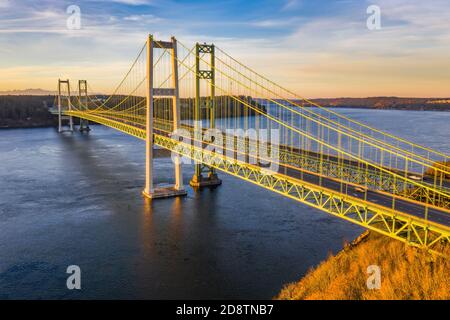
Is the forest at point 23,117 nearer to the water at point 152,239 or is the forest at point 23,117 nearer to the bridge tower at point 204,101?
the water at point 152,239

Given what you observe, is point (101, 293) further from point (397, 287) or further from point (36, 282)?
point (397, 287)

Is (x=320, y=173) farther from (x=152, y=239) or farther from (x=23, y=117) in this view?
(x=23, y=117)

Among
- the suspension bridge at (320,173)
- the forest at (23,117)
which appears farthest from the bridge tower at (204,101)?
the forest at (23,117)

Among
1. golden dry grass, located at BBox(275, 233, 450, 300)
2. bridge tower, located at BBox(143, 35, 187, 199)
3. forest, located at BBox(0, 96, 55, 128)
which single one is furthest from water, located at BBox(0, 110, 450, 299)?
forest, located at BBox(0, 96, 55, 128)

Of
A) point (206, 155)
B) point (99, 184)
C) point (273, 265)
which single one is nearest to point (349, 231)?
point (273, 265)

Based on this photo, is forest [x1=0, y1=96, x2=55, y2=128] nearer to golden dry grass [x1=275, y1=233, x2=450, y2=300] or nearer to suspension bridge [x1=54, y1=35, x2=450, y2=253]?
suspension bridge [x1=54, y1=35, x2=450, y2=253]
